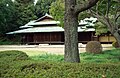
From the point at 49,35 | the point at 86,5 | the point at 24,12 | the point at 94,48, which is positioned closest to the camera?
the point at 86,5

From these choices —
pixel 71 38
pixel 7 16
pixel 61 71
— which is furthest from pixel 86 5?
pixel 7 16

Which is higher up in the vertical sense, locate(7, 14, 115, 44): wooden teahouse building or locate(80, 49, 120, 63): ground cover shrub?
locate(7, 14, 115, 44): wooden teahouse building

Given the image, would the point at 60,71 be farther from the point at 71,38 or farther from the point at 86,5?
the point at 86,5

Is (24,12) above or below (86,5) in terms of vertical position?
above

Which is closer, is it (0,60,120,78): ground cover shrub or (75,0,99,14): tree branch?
(0,60,120,78): ground cover shrub

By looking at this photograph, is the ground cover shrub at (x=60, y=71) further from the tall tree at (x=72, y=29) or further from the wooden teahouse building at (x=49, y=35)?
the wooden teahouse building at (x=49, y=35)

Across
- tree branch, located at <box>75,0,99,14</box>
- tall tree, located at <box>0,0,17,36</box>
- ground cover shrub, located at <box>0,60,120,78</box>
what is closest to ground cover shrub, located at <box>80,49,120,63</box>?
tree branch, located at <box>75,0,99,14</box>

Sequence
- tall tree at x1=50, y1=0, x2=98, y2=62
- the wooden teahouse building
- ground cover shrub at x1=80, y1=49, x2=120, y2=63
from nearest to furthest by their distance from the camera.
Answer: tall tree at x1=50, y1=0, x2=98, y2=62
ground cover shrub at x1=80, y1=49, x2=120, y2=63
the wooden teahouse building

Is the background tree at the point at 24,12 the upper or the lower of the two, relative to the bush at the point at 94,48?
upper

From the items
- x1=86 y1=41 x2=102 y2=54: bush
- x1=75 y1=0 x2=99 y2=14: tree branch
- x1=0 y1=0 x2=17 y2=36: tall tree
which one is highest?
x1=0 y1=0 x2=17 y2=36: tall tree

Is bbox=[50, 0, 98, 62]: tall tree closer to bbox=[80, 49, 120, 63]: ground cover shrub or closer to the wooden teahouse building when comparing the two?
bbox=[80, 49, 120, 63]: ground cover shrub

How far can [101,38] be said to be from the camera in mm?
44031

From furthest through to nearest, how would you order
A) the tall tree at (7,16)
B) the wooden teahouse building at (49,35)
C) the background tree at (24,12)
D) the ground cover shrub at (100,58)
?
the background tree at (24,12) < the tall tree at (7,16) < the wooden teahouse building at (49,35) < the ground cover shrub at (100,58)

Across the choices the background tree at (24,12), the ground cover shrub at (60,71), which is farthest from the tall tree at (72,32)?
the background tree at (24,12)
